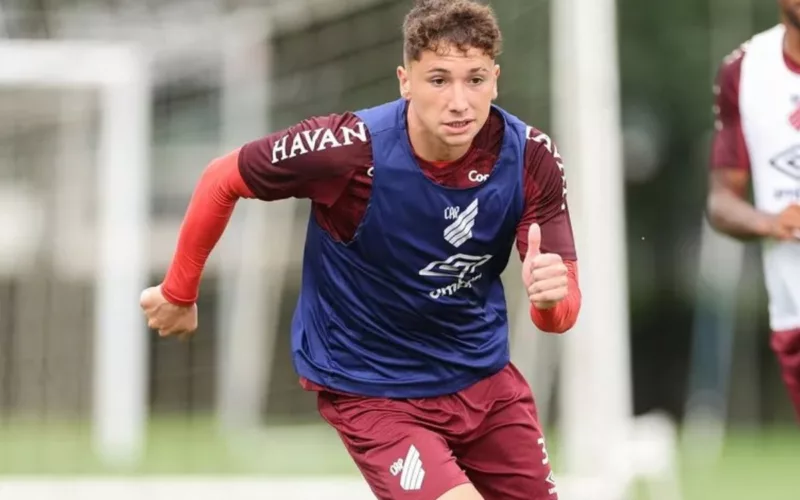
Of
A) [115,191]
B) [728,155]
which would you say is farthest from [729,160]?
[115,191]

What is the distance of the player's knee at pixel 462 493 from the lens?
4.89 metres

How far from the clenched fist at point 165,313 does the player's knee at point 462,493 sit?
1.02 meters

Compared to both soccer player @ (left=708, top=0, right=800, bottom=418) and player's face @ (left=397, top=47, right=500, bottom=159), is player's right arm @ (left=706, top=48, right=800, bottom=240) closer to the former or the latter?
soccer player @ (left=708, top=0, right=800, bottom=418)

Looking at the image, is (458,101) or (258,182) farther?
(258,182)

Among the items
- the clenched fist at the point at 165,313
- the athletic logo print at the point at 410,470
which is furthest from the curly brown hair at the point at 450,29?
the athletic logo print at the point at 410,470

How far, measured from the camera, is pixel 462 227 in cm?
510

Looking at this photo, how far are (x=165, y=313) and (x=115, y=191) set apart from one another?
6390 millimetres

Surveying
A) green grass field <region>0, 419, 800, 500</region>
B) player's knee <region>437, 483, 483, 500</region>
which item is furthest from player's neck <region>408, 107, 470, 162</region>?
green grass field <region>0, 419, 800, 500</region>

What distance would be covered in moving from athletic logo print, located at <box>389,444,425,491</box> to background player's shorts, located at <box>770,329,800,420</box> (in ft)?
6.22

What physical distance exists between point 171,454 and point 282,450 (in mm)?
960

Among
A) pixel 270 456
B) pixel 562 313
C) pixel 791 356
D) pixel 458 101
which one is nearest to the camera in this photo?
pixel 458 101

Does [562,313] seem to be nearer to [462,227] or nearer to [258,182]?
[462,227]

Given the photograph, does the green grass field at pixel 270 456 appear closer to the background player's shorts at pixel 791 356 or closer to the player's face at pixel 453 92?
the background player's shorts at pixel 791 356

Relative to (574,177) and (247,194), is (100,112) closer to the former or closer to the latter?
(574,177)
